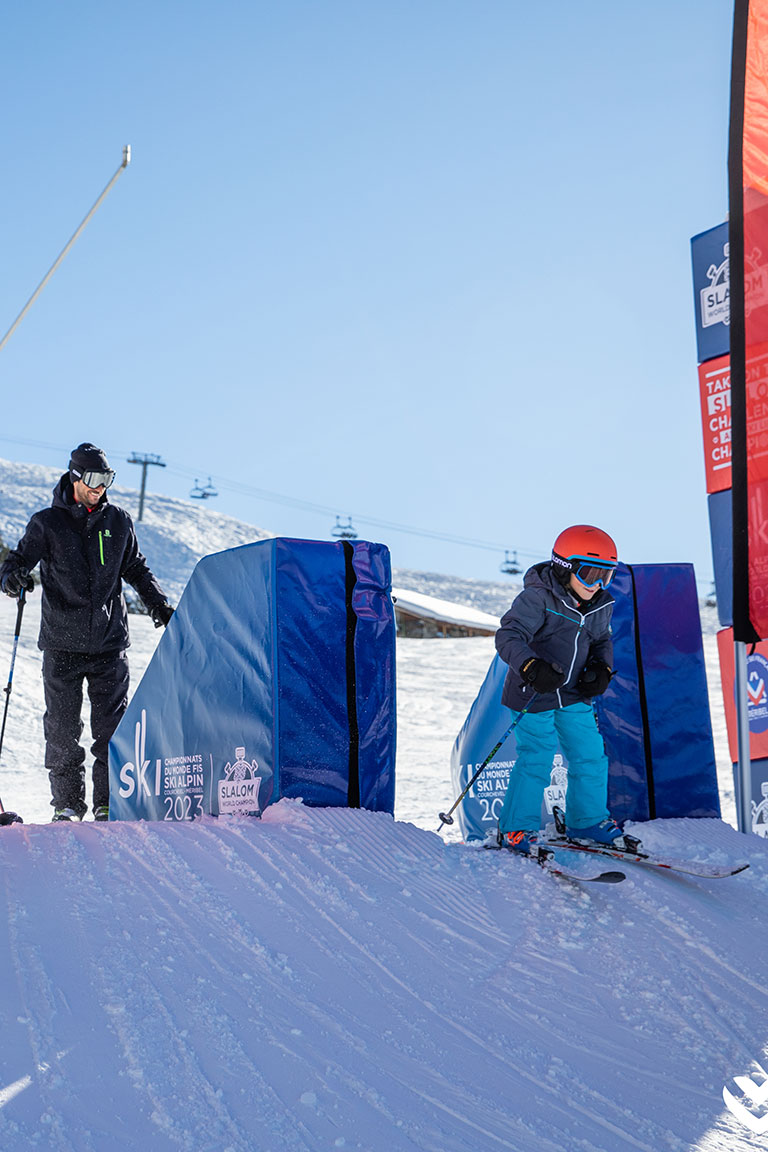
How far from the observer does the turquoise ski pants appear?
3906mm

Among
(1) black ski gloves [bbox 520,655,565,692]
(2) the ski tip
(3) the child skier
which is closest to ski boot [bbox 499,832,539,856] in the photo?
(3) the child skier

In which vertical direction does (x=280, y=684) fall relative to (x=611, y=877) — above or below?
above

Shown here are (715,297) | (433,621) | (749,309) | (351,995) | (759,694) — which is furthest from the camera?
(433,621)

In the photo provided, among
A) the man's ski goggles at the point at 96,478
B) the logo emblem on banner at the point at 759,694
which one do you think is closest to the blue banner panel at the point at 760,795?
the logo emblem on banner at the point at 759,694

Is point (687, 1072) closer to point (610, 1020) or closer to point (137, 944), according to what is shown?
point (610, 1020)

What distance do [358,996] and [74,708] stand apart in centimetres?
252

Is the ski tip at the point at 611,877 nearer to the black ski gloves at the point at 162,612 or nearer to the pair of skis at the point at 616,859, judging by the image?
the pair of skis at the point at 616,859

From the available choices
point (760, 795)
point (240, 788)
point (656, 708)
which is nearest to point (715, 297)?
point (760, 795)

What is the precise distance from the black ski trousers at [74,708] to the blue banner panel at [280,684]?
450mm

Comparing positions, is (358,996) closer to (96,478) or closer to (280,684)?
(280,684)

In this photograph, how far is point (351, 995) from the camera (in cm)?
236

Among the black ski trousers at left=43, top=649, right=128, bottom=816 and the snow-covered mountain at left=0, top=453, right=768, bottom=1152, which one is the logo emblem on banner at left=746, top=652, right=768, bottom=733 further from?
the black ski trousers at left=43, top=649, right=128, bottom=816

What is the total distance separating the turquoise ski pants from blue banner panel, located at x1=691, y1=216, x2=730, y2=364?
3.93 meters

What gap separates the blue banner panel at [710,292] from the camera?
22.7 feet
